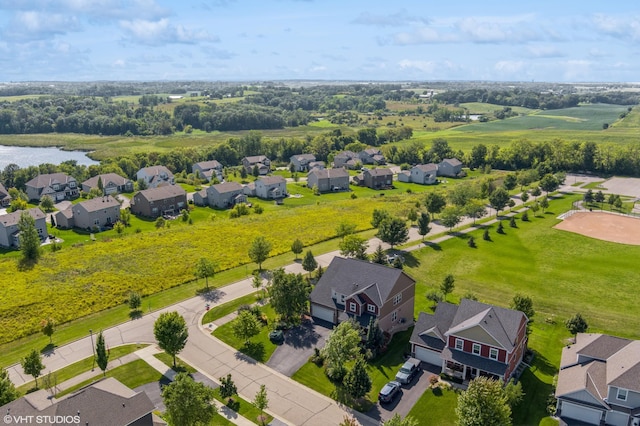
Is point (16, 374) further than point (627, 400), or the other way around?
point (16, 374)

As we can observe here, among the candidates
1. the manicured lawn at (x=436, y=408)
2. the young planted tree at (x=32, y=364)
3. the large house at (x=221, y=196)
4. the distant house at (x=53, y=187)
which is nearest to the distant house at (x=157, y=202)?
the large house at (x=221, y=196)

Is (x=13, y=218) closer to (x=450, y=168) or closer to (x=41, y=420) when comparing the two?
(x=41, y=420)

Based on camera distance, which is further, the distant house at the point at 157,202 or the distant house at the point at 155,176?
the distant house at the point at 155,176

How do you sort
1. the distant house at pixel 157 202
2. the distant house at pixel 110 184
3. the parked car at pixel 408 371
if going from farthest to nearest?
the distant house at pixel 110 184, the distant house at pixel 157 202, the parked car at pixel 408 371

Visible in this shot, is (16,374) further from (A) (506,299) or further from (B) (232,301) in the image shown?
(A) (506,299)

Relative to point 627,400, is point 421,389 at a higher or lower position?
lower

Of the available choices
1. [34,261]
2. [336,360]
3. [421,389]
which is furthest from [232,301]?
[34,261]

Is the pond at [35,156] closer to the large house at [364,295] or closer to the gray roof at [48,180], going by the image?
the gray roof at [48,180]
